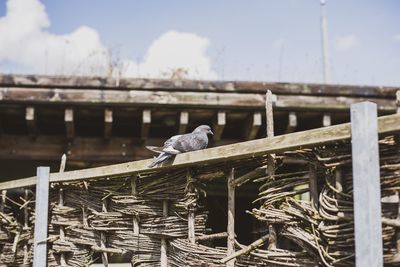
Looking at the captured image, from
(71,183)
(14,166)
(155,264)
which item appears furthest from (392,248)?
(14,166)

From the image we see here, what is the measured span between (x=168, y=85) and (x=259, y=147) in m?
2.98

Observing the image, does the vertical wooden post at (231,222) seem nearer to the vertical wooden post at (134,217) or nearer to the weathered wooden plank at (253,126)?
the vertical wooden post at (134,217)

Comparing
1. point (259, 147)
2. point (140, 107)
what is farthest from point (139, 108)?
point (259, 147)

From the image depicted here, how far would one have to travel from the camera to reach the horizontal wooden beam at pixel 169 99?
5.95 metres

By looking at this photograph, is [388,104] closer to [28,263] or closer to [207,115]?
[207,115]

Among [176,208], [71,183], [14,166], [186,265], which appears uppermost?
[14,166]

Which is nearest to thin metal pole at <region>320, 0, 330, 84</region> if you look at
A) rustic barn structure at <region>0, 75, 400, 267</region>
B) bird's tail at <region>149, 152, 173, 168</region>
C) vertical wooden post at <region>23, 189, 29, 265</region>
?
rustic barn structure at <region>0, 75, 400, 267</region>

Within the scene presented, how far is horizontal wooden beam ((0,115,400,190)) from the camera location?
2746mm

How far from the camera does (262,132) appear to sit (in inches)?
266

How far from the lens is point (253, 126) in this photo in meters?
6.21

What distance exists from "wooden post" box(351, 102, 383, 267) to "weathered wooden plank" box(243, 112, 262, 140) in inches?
136

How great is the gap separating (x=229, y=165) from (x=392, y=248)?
129cm

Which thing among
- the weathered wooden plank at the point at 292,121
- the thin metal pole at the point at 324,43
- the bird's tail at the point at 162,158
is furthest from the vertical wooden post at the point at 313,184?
the thin metal pole at the point at 324,43

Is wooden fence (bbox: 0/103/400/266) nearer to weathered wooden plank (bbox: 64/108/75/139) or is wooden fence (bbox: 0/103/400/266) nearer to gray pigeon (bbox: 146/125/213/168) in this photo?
gray pigeon (bbox: 146/125/213/168)
